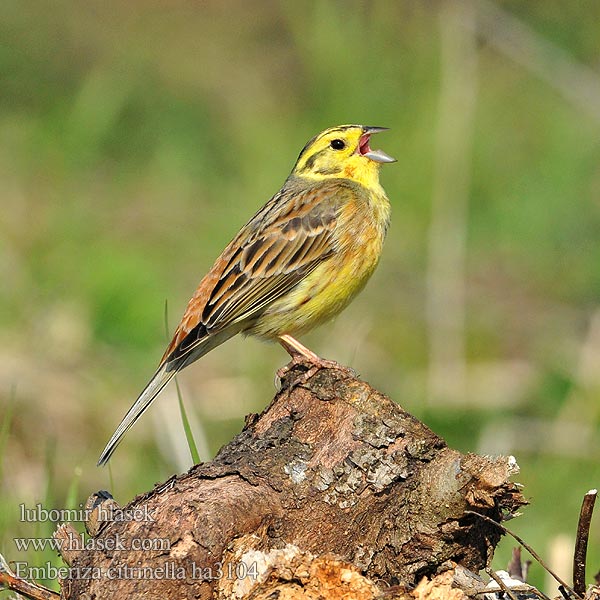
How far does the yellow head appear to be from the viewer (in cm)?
573

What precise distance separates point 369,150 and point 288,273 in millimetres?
860

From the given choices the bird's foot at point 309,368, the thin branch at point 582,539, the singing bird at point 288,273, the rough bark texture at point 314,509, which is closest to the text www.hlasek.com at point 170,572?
the rough bark texture at point 314,509

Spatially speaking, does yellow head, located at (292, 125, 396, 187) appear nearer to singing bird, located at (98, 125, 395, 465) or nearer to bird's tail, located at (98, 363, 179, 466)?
singing bird, located at (98, 125, 395, 465)

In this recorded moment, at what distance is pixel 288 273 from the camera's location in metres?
5.25

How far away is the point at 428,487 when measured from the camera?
3307 mm

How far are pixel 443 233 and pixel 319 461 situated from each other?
191 inches

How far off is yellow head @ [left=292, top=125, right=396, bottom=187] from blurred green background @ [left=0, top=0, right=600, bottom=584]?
1536 millimetres

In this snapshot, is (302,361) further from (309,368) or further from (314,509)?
(314,509)

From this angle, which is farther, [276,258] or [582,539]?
[276,258]

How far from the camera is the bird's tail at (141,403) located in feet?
14.7

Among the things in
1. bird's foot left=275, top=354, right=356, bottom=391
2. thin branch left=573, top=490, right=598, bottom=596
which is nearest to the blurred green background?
bird's foot left=275, top=354, right=356, bottom=391

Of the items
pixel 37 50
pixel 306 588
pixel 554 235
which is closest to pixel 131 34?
pixel 37 50

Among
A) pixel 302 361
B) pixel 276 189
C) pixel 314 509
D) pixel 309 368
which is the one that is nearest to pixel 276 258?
pixel 302 361

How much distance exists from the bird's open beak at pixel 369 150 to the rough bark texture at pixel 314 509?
2.24 meters
